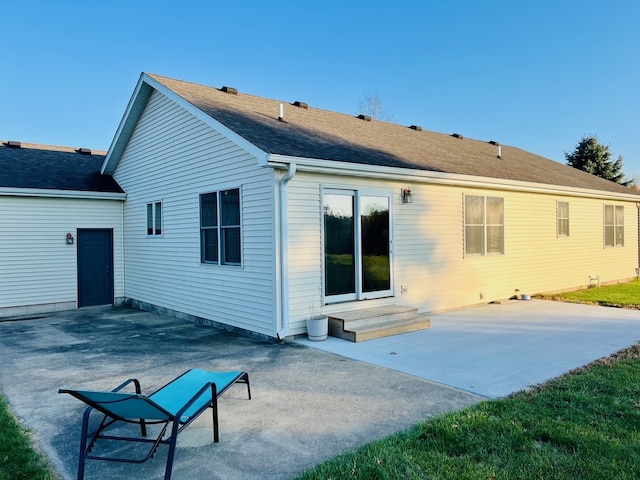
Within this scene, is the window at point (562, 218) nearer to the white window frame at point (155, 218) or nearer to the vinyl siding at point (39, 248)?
the white window frame at point (155, 218)

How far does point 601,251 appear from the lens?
1391cm

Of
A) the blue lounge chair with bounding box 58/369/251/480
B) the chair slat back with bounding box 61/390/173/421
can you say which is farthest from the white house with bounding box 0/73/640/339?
the chair slat back with bounding box 61/390/173/421

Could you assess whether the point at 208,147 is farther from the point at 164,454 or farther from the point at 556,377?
the point at 556,377

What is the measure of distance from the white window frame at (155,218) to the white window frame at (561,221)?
1031cm

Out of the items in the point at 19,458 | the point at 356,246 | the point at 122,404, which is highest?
the point at 356,246

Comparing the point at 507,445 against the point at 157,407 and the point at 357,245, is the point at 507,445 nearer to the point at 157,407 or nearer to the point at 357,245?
the point at 157,407

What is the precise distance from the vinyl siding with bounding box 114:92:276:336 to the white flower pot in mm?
563

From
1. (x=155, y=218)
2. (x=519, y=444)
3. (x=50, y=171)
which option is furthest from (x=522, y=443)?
(x=50, y=171)

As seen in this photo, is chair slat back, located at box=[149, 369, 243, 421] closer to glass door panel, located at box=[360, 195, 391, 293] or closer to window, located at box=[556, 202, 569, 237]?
glass door panel, located at box=[360, 195, 391, 293]

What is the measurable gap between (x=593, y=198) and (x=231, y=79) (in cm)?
1571

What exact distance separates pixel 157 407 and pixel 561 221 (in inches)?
487

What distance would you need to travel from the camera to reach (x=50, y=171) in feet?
38.7

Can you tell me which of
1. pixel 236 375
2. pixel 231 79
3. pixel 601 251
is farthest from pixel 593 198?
pixel 231 79

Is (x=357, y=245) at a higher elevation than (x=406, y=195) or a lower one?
lower
